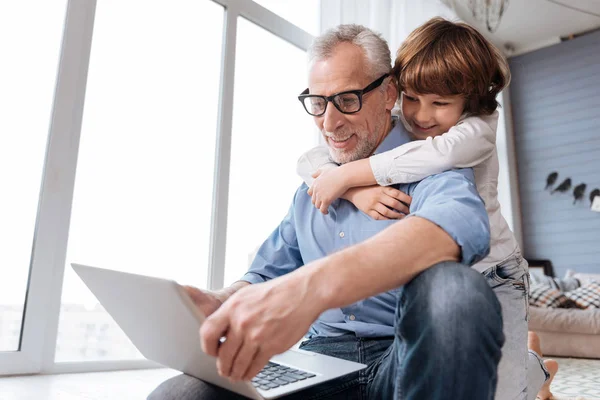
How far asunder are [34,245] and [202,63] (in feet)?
4.65

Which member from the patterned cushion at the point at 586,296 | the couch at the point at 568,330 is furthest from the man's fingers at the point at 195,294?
the patterned cushion at the point at 586,296

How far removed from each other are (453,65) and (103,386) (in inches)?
63.1

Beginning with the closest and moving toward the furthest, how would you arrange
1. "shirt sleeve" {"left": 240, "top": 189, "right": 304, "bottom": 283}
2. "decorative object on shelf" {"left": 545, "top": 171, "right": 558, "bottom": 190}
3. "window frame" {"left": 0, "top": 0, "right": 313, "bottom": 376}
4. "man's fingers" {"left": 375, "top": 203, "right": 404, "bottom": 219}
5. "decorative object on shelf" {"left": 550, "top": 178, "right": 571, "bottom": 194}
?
"man's fingers" {"left": 375, "top": 203, "right": 404, "bottom": 219}
"shirt sleeve" {"left": 240, "top": 189, "right": 304, "bottom": 283}
"window frame" {"left": 0, "top": 0, "right": 313, "bottom": 376}
"decorative object on shelf" {"left": 550, "top": 178, "right": 571, "bottom": 194}
"decorative object on shelf" {"left": 545, "top": 171, "right": 558, "bottom": 190}

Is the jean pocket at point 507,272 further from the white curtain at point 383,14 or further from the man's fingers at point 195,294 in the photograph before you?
the white curtain at point 383,14

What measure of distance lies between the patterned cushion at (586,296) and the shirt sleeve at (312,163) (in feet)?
11.1

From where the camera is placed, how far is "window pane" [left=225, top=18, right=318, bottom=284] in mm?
2844

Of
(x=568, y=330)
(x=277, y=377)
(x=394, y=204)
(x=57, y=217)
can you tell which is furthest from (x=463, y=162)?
(x=568, y=330)

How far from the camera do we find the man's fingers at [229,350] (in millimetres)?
528

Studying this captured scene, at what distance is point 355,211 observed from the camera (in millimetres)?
1059

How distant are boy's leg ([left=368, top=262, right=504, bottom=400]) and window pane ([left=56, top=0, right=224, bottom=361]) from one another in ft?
6.21

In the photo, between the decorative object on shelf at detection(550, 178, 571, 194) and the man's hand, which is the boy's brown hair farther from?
the decorative object on shelf at detection(550, 178, 571, 194)

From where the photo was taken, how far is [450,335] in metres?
0.56

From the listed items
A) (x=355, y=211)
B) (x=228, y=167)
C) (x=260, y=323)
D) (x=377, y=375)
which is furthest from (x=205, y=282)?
(x=260, y=323)

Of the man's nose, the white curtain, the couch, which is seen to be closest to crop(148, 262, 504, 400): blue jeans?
the man's nose
